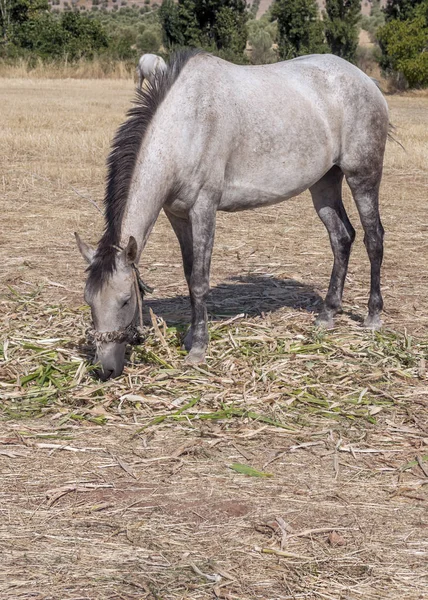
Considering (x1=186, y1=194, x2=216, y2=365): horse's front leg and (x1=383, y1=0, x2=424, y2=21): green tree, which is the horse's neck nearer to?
(x1=186, y1=194, x2=216, y2=365): horse's front leg

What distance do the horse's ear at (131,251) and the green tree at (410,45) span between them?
27.8 meters

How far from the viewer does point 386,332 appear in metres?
7.08

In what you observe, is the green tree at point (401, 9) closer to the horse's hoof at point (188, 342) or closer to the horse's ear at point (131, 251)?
the horse's hoof at point (188, 342)

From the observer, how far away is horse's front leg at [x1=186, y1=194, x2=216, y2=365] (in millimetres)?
6219

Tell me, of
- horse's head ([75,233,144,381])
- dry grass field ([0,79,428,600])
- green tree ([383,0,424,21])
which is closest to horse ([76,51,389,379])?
horse's head ([75,233,144,381])

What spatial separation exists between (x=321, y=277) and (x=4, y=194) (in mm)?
5361

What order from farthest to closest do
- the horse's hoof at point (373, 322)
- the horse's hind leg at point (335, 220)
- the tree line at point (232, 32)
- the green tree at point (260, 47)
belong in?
the green tree at point (260, 47) < the tree line at point (232, 32) < the horse's hind leg at point (335, 220) < the horse's hoof at point (373, 322)

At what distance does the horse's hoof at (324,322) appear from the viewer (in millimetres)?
7242

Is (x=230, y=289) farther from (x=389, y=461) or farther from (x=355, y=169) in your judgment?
(x=389, y=461)

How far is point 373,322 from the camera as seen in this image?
725 cm

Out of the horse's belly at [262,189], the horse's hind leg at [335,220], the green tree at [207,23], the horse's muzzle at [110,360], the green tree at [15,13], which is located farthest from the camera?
the green tree at [15,13]

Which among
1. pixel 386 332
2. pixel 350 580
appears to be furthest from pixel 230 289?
pixel 350 580

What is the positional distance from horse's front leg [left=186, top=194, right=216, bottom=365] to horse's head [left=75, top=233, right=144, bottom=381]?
28.0 inches

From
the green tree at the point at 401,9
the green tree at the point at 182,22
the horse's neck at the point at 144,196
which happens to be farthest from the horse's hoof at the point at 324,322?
the green tree at the point at 182,22
